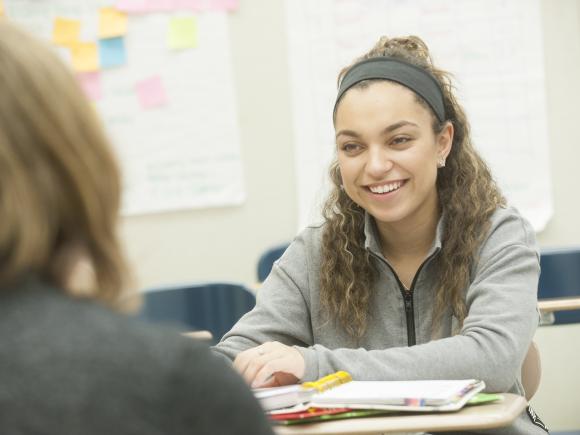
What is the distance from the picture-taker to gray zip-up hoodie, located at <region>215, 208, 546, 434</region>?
5.64 feet

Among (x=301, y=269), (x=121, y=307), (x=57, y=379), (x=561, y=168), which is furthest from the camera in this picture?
(x=561, y=168)

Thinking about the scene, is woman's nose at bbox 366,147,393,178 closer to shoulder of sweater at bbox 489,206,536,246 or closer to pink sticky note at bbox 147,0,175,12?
shoulder of sweater at bbox 489,206,536,246

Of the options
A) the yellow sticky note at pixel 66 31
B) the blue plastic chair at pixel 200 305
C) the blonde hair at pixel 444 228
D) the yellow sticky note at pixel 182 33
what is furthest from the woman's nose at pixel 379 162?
the yellow sticky note at pixel 66 31

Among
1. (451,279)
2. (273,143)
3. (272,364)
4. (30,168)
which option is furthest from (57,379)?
(273,143)

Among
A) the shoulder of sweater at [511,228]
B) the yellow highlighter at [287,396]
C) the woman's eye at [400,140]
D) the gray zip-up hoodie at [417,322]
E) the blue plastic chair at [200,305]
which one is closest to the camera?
the yellow highlighter at [287,396]

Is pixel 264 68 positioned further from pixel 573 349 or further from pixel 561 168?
pixel 573 349

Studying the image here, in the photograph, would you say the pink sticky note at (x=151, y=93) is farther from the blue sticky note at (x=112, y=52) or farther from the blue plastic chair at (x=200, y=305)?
the blue plastic chair at (x=200, y=305)

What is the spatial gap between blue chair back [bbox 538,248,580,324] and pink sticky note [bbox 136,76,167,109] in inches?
74.0

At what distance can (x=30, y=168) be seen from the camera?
31.8 inches

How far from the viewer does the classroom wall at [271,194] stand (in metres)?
3.69

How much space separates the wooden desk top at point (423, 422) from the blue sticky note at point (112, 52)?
9.25 ft

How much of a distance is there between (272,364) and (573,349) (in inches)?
93.3

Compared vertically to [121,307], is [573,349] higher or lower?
lower

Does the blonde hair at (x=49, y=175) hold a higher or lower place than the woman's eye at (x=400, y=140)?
higher
